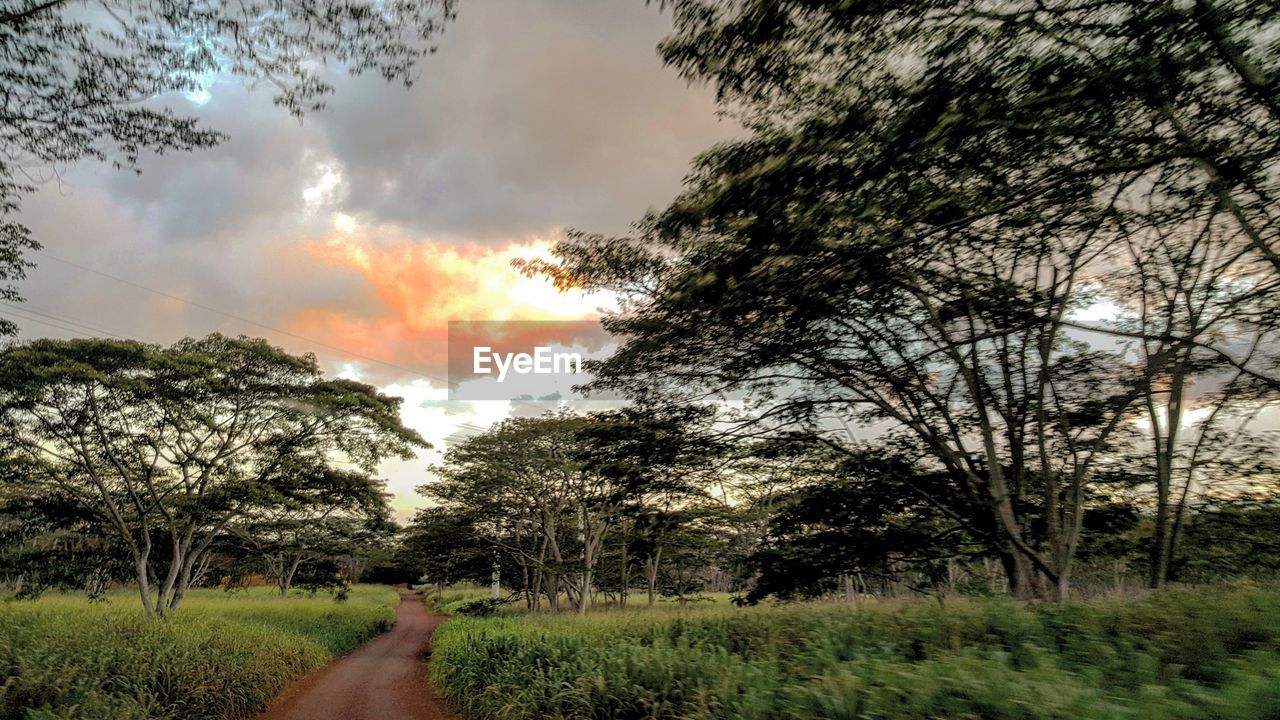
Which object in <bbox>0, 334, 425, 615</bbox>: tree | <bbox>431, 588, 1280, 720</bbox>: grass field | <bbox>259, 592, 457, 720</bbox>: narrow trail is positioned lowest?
<bbox>259, 592, 457, 720</bbox>: narrow trail

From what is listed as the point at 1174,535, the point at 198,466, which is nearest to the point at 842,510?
the point at 1174,535

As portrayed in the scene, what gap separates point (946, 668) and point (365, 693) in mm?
11792

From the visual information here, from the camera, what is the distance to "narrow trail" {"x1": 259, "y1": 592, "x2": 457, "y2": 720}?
31.1 ft

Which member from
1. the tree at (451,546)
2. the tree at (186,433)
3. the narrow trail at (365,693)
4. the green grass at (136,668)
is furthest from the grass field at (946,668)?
the tree at (451,546)

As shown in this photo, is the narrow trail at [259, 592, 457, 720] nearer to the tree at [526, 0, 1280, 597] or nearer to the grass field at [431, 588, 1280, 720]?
the grass field at [431, 588, 1280, 720]

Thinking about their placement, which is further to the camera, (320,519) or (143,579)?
(320,519)

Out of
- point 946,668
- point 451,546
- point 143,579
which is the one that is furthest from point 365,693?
point 451,546

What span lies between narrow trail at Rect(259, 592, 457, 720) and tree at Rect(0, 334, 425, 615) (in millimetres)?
5025

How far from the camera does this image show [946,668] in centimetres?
378

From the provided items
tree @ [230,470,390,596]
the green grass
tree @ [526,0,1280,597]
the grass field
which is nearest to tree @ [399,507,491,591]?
tree @ [230,470,390,596]

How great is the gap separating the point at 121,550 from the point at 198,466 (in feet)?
13.9

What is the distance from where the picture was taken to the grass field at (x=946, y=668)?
9.59 ft

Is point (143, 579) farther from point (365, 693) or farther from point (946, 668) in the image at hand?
point (946, 668)

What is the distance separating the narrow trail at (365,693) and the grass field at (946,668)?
2416 millimetres
